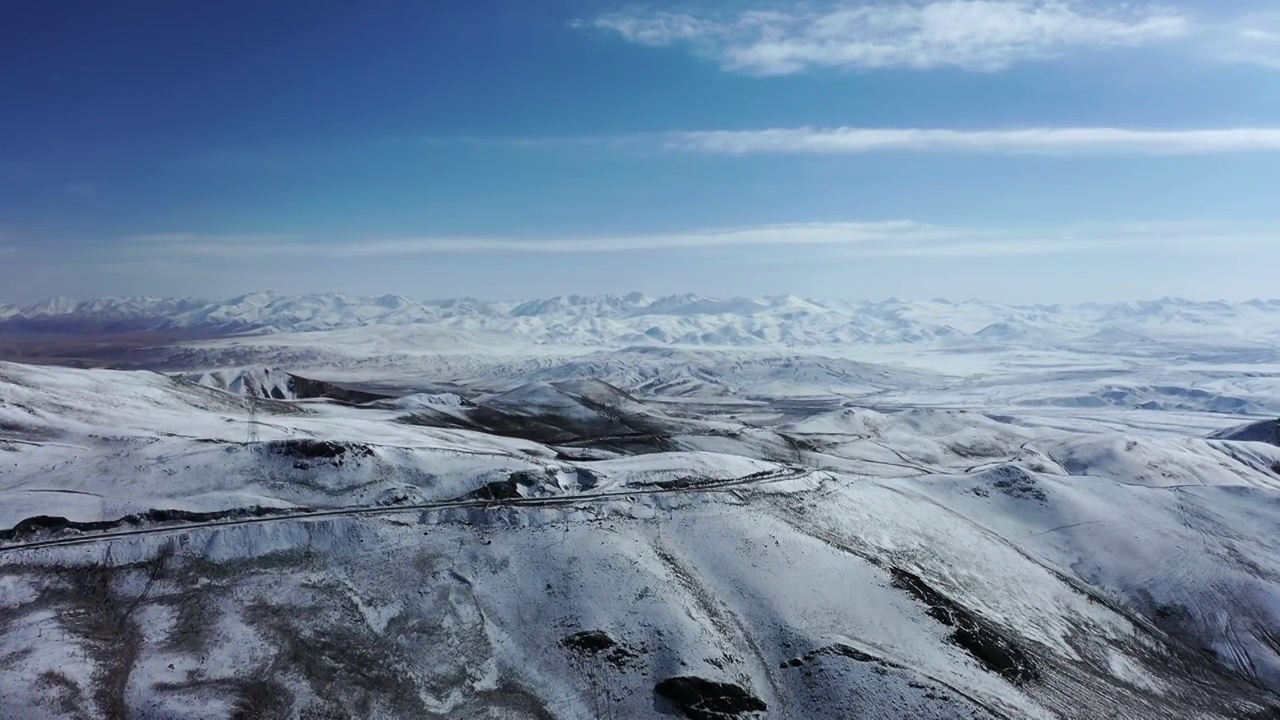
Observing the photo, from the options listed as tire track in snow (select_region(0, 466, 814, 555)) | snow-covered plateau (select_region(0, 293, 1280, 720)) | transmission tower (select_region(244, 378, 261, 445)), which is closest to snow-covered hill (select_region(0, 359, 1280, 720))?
snow-covered plateau (select_region(0, 293, 1280, 720))

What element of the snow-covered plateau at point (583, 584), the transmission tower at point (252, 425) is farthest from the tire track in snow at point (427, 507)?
the transmission tower at point (252, 425)

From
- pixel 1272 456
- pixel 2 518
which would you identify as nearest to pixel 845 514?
pixel 2 518

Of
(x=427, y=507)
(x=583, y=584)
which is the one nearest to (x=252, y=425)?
(x=427, y=507)

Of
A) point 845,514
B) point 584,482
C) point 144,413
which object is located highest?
point 144,413

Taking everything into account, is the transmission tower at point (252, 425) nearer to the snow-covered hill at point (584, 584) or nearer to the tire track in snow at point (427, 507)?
the snow-covered hill at point (584, 584)

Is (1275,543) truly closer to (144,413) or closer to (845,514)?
(845,514)

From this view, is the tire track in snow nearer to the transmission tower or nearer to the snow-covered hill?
the snow-covered hill

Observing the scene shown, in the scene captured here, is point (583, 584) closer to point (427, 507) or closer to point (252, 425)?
point (427, 507)

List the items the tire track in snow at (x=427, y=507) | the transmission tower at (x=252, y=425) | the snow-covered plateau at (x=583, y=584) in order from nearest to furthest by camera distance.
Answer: the snow-covered plateau at (x=583, y=584) < the tire track in snow at (x=427, y=507) < the transmission tower at (x=252, y=425)
